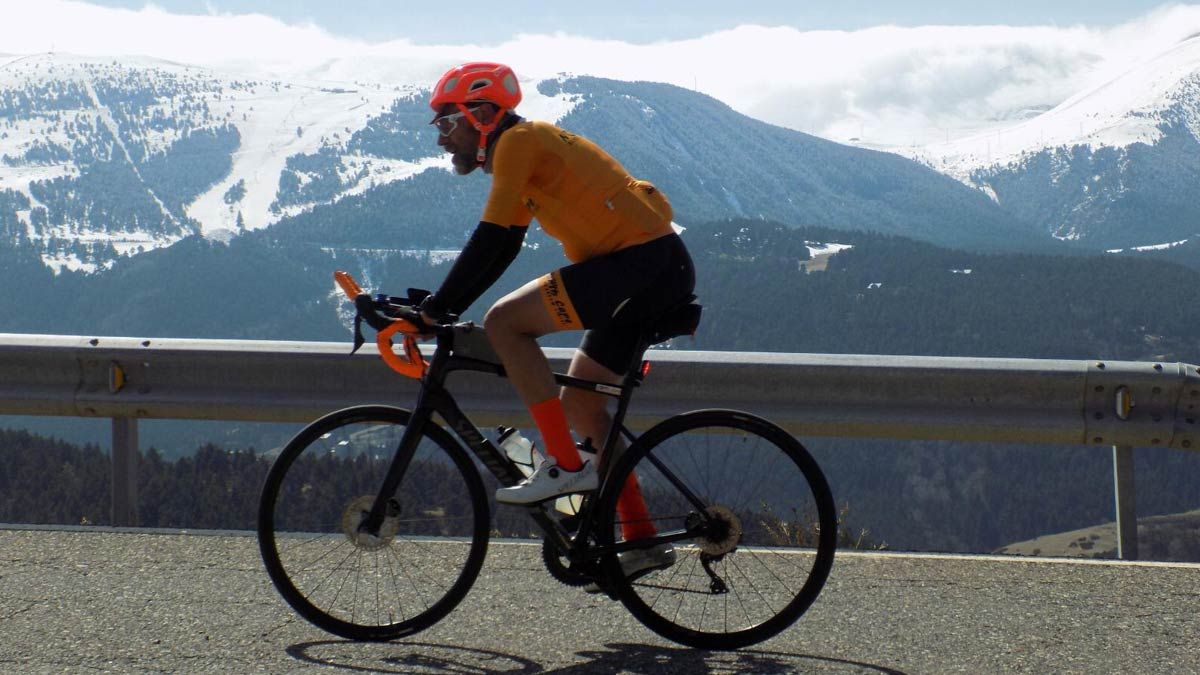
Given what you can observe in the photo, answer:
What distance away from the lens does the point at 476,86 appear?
13.7 feet

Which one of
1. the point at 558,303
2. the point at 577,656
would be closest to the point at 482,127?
the point at 558,303

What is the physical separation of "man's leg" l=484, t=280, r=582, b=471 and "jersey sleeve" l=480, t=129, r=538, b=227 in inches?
9.8

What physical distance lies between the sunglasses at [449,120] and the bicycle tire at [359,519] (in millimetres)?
924

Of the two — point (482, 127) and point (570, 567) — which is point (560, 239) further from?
point (570, 567)

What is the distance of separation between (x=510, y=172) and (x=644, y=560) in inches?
50.0

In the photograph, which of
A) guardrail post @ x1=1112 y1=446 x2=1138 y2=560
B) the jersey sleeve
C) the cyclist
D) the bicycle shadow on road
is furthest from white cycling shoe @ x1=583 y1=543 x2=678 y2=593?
guardrail post @ x1=1112 y1=446 x2=1138 y2=560

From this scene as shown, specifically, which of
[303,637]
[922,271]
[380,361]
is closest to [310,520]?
[303,637]

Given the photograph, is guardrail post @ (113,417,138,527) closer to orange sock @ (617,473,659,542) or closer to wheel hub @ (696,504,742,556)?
orange sock @ (617,473,659,542)

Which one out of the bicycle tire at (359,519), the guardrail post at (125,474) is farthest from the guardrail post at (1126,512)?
the guardrail post at (125,474)

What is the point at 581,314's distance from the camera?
4.16m

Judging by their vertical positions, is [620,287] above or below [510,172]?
below

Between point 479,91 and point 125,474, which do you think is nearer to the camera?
point 479,91

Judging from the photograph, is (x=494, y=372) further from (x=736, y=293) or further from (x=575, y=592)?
(x=736, y=293)

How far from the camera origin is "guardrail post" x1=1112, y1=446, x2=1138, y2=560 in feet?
19.2
